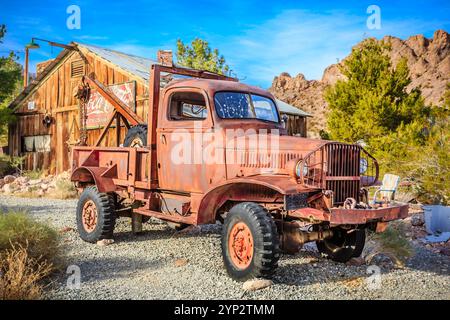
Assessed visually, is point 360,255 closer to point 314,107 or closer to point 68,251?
point 68,251

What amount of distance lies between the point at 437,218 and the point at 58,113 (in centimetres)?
1609

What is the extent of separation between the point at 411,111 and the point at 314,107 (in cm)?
3488

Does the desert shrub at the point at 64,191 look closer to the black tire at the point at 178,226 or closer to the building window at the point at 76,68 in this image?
the building window at the point at 76,68

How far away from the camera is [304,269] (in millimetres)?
5363

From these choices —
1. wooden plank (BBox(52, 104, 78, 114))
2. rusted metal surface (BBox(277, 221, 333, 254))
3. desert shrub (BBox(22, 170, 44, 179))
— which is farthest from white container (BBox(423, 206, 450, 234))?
desert shrub (BBox(22, 170, 44, 179))

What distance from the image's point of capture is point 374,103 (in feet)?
51.4

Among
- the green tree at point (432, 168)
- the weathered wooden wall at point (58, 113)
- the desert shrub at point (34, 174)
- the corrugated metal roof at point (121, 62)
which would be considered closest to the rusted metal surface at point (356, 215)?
the green tree at point (432, 168)

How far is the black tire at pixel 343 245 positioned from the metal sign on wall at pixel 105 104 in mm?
10763

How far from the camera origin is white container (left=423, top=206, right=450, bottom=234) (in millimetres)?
8273

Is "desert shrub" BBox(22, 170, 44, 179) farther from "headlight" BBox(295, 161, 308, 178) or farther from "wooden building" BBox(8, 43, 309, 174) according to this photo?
"headlight" BBox(295, 161, 308, 178)

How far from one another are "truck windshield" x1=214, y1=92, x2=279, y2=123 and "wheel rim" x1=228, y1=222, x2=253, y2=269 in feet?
5.10

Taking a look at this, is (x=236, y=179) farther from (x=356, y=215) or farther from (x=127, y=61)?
(x=127, y=61)

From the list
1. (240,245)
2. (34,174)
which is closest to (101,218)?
(240,245)

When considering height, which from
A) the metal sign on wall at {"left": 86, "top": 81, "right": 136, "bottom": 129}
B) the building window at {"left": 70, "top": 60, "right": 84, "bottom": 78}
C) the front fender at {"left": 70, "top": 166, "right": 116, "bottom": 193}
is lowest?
the front fender at {"left": 70, "top": 166, "right": 116, "bottom": 193}
